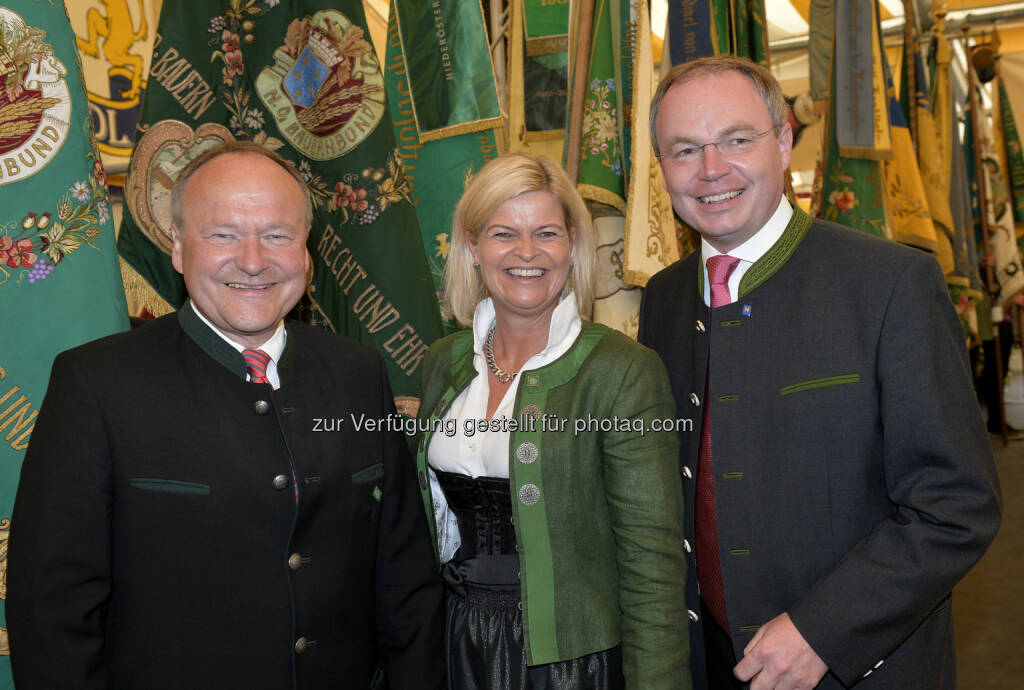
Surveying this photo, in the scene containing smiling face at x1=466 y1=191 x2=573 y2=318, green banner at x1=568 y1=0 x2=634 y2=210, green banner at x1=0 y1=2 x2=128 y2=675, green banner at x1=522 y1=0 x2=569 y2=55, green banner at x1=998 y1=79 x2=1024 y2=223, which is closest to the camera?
green banner at x1=0 y1=2 x2=128 y2=675

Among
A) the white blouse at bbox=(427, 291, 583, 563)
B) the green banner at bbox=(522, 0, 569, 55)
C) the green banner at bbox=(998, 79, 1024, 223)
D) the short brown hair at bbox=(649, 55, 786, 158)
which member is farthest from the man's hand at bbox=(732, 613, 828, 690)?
the green banner at bbox=(998, 79, 1024, 223)

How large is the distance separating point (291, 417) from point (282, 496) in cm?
15

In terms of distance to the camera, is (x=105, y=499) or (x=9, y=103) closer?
(x=105, y=499)

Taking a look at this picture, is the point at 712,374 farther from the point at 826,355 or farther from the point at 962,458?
the point at 962,458

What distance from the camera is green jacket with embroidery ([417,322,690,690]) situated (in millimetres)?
1451

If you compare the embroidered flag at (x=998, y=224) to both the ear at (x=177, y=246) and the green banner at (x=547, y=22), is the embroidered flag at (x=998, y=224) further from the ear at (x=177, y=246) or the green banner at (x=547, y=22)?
the ear at (x=177, y=246)

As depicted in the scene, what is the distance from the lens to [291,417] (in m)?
1.44

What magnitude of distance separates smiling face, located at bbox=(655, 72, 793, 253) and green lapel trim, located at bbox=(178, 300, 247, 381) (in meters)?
0.94

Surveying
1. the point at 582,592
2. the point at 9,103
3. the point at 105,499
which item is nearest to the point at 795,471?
the point at 582,592

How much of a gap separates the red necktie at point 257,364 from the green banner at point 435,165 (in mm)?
823

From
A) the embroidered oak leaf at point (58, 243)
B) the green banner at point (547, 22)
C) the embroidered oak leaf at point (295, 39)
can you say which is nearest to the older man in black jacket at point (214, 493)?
the embroidered oak leaf at point (58, 243)

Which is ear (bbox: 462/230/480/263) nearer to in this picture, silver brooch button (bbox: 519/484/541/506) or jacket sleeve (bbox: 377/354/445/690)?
jacket sleeve (bbox: 377/354/445/690)

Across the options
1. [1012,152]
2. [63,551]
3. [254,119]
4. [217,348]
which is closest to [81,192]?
[217,348]

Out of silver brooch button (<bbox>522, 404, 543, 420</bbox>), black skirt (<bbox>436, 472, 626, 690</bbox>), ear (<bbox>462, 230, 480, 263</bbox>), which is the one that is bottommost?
black skirt (<bbox>436, 472, 626, 690</bbox>)
